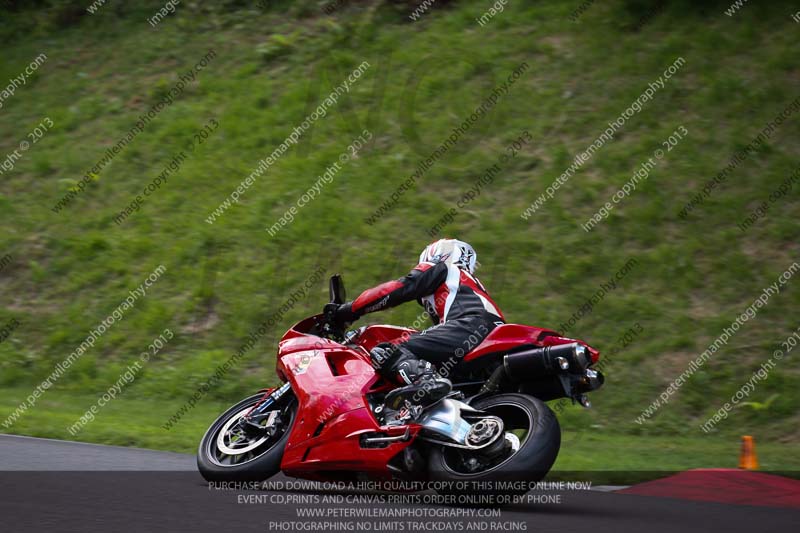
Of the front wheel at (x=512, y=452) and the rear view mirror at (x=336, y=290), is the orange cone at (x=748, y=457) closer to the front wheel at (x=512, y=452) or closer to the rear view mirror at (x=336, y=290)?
the front wheel at (x=512, y=452)

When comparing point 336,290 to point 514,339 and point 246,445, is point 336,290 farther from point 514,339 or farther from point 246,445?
point 514,339

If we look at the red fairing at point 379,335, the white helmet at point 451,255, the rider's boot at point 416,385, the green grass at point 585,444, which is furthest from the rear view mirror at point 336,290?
the green grass at point 585,444

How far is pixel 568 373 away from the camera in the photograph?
705cm

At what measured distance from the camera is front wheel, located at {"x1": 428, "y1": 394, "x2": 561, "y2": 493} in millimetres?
6438

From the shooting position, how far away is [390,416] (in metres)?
7.39

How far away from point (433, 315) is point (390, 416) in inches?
36.8

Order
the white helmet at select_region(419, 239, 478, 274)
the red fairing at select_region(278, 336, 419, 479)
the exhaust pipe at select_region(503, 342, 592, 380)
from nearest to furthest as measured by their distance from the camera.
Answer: the exhaust pipe at select_region(503, 342, 592, 380) < the red fairing at select_region(278, 336, 419, 479) < the white helmet at select_region(419, 239, 478, 274)

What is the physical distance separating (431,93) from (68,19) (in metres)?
9.91

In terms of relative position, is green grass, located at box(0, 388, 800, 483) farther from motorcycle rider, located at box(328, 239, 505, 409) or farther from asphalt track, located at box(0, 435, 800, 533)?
motorcycle rider, located at box(328, 239, 505, 409)

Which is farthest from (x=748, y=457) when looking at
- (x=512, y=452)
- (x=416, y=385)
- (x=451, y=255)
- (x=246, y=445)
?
(x=246, y=445)

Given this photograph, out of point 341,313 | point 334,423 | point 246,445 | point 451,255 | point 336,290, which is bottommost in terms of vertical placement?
point 246,445

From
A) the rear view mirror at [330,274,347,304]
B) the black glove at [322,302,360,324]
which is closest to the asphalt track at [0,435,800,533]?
the black glove at [322,302,360,324]

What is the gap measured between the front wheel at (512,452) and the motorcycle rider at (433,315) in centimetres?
48

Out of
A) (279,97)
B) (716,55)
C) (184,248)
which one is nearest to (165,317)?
(184,248)
